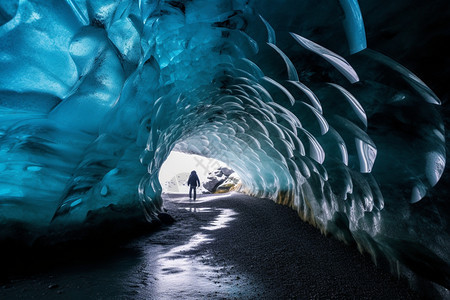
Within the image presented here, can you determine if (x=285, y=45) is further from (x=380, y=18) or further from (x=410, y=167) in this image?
(x=410, y=167)

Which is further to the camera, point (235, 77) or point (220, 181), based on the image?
point (220, 181)

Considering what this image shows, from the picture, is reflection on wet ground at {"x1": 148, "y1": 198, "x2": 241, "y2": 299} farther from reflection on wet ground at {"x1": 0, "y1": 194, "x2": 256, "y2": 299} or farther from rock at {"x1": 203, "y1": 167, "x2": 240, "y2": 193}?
rock at {"x1": 203, "y1": 167, "x2": 240, "y2": 193}

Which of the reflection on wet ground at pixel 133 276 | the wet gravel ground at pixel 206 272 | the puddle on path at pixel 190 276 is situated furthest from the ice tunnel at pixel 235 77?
the puddle on path at pixel 190 276

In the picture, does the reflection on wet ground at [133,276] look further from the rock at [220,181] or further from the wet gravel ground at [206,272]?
the rock at [220,181]

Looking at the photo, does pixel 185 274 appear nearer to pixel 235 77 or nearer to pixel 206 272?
pixel 206 272

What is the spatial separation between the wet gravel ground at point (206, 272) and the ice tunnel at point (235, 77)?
1.25 feet

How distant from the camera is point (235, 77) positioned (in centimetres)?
486

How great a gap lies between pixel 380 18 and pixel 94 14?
2941 mm

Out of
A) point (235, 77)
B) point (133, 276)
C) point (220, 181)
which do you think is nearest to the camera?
point (133, 276)

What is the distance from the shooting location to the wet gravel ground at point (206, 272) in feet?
7.91

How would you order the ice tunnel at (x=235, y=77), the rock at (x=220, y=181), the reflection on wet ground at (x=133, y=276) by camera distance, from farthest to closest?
the rock at (x=220, y=181)
the reflection on wet ground at (x=133, y=276)
the ice tunnel at (x=235, y=77)

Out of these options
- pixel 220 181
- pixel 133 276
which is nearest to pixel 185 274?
pixel 133 276

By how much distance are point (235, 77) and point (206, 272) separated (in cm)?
376

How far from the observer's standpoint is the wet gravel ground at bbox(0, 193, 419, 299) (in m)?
2.41
